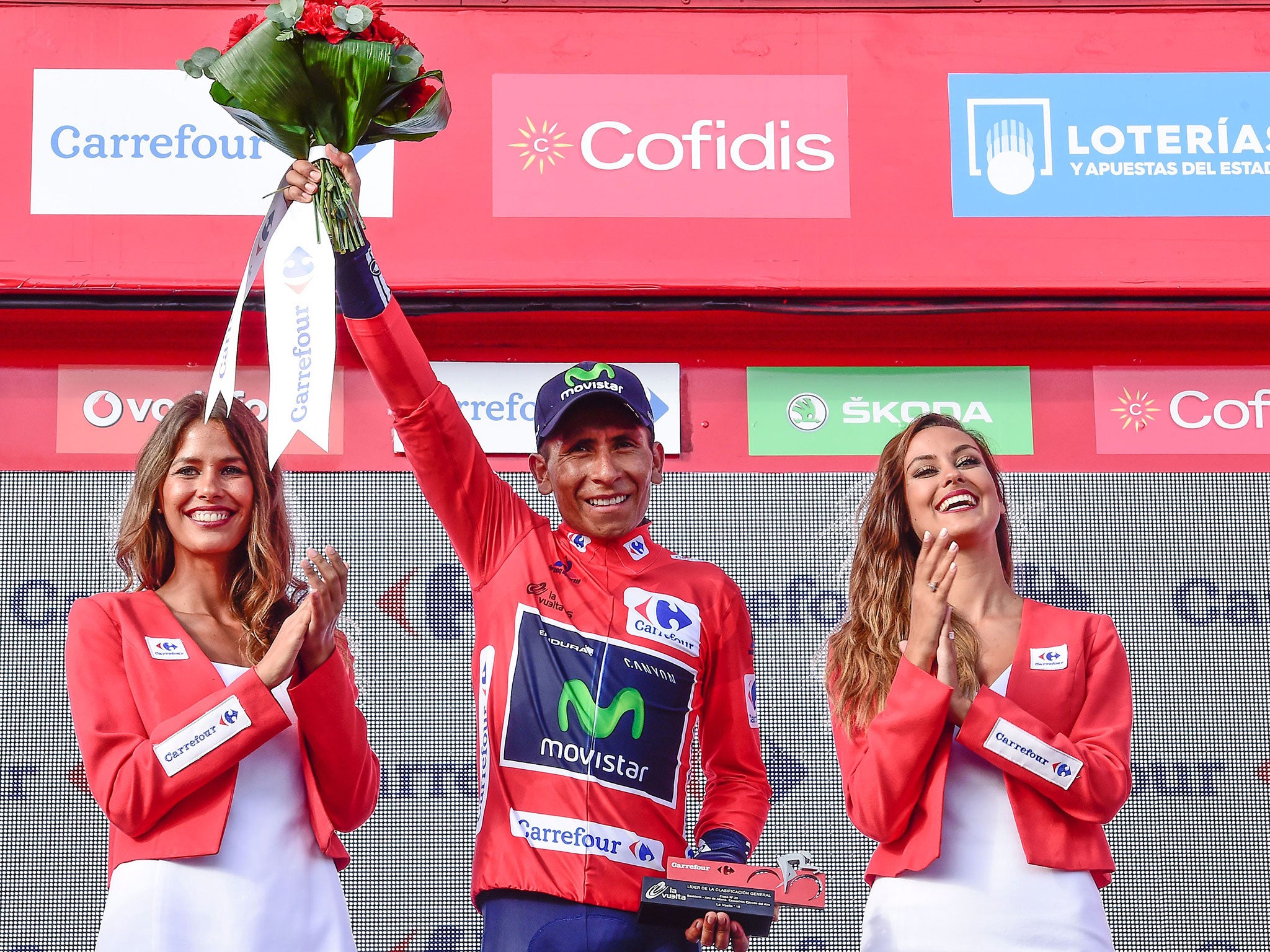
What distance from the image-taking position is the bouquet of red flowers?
2439 mm

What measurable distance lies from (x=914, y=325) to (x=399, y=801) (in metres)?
1.90

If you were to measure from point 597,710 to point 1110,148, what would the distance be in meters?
2.65

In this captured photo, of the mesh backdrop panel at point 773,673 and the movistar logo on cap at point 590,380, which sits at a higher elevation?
the movistar logo on cap at point 590,380

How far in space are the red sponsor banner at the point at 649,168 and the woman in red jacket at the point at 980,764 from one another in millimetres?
1707

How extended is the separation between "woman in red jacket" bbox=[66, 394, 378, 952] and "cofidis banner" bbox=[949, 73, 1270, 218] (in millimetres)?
2441

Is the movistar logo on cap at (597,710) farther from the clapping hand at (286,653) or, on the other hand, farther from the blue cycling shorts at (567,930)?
the clapping hand at (286,653)

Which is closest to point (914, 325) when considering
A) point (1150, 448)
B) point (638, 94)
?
point (1150, 448)

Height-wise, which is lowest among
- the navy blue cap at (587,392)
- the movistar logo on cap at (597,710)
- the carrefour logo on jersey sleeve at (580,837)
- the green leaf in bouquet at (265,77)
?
the carrefour logo on jersey sleeve at (580,837)

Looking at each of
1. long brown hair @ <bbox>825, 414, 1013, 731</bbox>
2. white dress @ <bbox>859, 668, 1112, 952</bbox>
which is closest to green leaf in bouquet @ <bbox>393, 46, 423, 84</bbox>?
long brown hair @ <bbox>825, 414, 1013, 731</bbox>

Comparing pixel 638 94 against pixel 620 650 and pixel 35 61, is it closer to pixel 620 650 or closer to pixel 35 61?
pixel 35 61

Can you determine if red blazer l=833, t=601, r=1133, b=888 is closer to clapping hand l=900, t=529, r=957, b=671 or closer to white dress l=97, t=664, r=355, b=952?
clapping hand l=900, t=529, r=957, b=671

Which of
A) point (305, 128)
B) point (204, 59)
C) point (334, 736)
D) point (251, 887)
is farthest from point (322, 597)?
point (204, 59)

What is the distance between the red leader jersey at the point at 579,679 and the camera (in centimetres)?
238

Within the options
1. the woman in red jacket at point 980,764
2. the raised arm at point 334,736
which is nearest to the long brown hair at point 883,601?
the woman in red jacket at point 980,764
